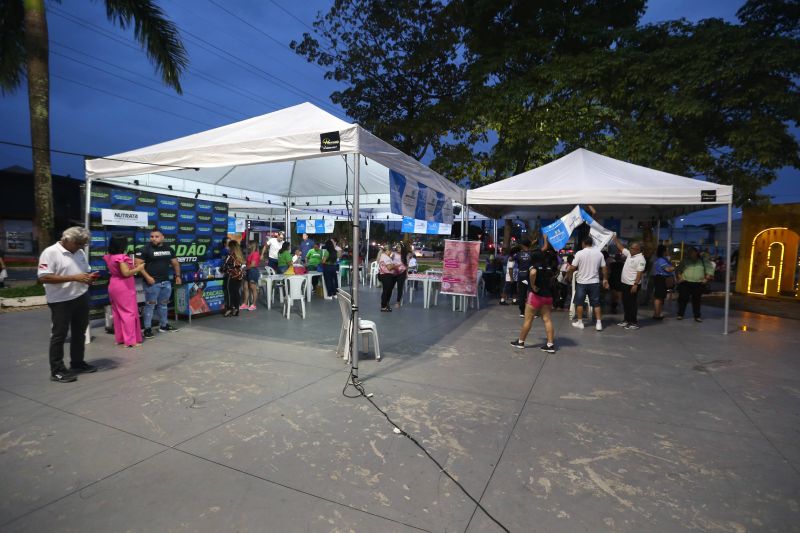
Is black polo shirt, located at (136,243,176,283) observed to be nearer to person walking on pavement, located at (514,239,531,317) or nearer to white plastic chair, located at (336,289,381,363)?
white plastic chair, located at (336,289,381,363)

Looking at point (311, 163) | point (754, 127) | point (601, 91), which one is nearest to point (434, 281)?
point (311, 163)

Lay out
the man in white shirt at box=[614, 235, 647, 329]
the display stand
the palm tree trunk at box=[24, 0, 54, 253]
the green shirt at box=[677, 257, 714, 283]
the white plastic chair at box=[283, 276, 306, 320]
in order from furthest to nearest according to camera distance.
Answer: the palm tree trunk at box=[24, 0, 54, 253]
the green shirt at box=[677, 257, 714, 283]
the white plastic chair at box=[283, 276, 306, 320]
the man in white shirt at box=[614, 235, 647, 329]
the display stand

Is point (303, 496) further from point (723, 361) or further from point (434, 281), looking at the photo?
point (434, 281)

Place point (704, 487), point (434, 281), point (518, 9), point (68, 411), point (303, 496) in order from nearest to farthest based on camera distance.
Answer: point (303, 496), point (704, 487), point (68, 411), point (434, 281), point (518, 9)

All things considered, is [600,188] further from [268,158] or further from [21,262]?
[21,262]

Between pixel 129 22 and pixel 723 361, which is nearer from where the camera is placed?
pixel 723 361

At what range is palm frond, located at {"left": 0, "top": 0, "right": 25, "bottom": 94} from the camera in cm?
1089

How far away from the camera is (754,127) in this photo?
34.6ft

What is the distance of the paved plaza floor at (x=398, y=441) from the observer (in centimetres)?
236

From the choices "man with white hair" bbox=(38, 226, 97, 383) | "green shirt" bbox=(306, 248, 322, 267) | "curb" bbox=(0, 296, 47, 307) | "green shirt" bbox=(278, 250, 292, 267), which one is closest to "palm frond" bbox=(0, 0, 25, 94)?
"curb" bbox=(0, 296, 47, 307)

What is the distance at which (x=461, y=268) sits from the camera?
9719mm

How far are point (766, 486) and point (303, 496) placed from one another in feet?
10.1

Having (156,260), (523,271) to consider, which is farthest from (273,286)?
(523,271)

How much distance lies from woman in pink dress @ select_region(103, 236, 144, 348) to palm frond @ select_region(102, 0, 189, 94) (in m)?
7.23
